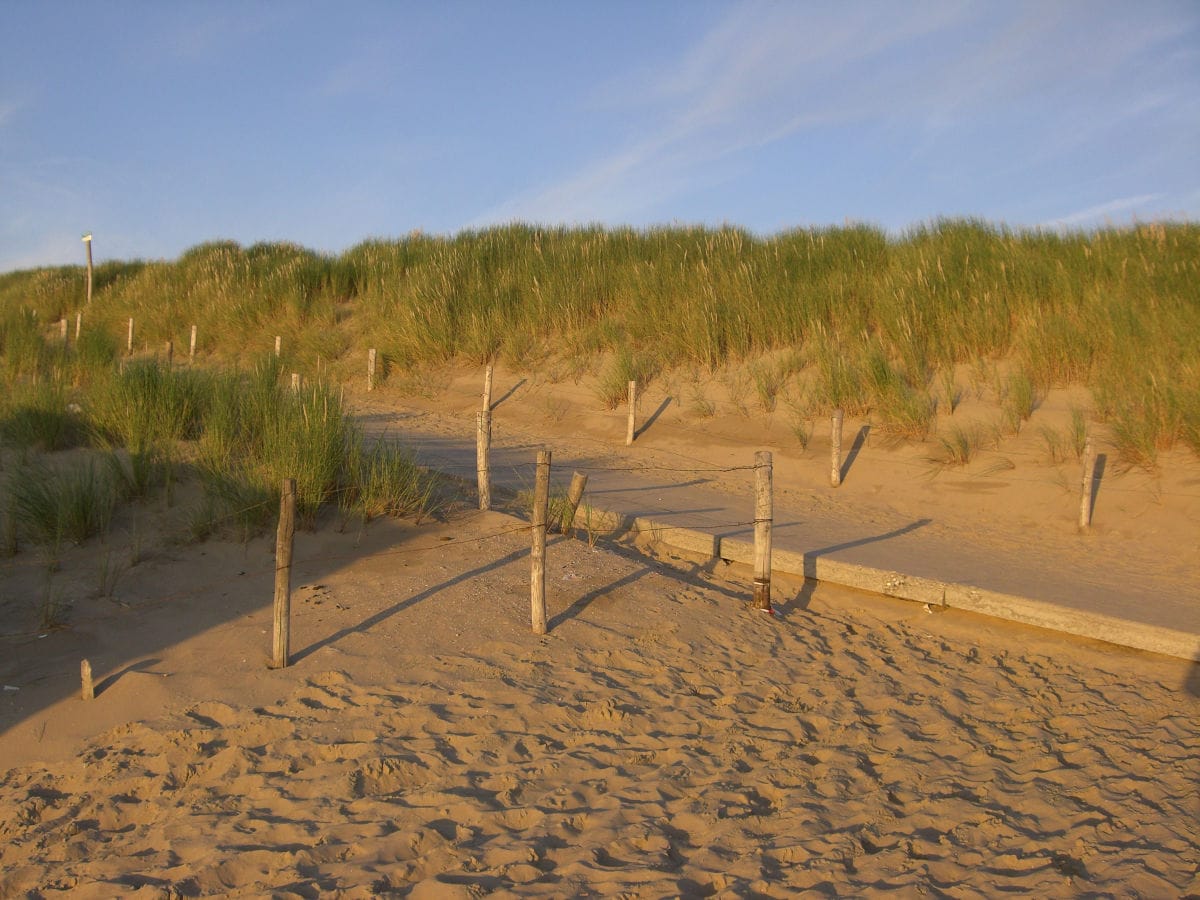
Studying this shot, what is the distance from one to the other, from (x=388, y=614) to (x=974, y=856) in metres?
3.96

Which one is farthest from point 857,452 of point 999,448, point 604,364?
point 604,364

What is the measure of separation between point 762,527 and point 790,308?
8.61 metres

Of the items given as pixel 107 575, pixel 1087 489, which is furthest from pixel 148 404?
pixel 1087 489

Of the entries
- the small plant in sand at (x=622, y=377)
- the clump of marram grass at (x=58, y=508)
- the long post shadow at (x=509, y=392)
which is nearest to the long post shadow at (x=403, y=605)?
the clump of marram grass at (x=58, y=508)

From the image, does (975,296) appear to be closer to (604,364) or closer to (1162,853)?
(604,364)

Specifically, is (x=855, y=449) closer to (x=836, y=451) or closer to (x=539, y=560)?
(x=836, y=451)

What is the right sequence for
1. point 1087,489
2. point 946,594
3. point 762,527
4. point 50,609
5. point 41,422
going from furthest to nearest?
point 41,422
point 1087,489
point 946,594
point 762,527
point 50,609

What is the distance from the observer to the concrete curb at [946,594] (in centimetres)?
639

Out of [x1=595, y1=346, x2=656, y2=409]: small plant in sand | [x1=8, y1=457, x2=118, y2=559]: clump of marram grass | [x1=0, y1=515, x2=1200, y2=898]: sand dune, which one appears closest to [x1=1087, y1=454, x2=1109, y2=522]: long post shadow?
[x1=0, y1=515, x2=1200, y2=898]: sand dune

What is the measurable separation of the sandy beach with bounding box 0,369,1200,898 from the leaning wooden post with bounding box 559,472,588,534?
71cm

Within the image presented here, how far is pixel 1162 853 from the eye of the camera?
13.3 ft

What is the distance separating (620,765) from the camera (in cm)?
466

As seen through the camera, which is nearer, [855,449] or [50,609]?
[50,609]

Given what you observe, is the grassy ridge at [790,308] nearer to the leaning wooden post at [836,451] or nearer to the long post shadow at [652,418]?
the long post shadow at [652,418]
